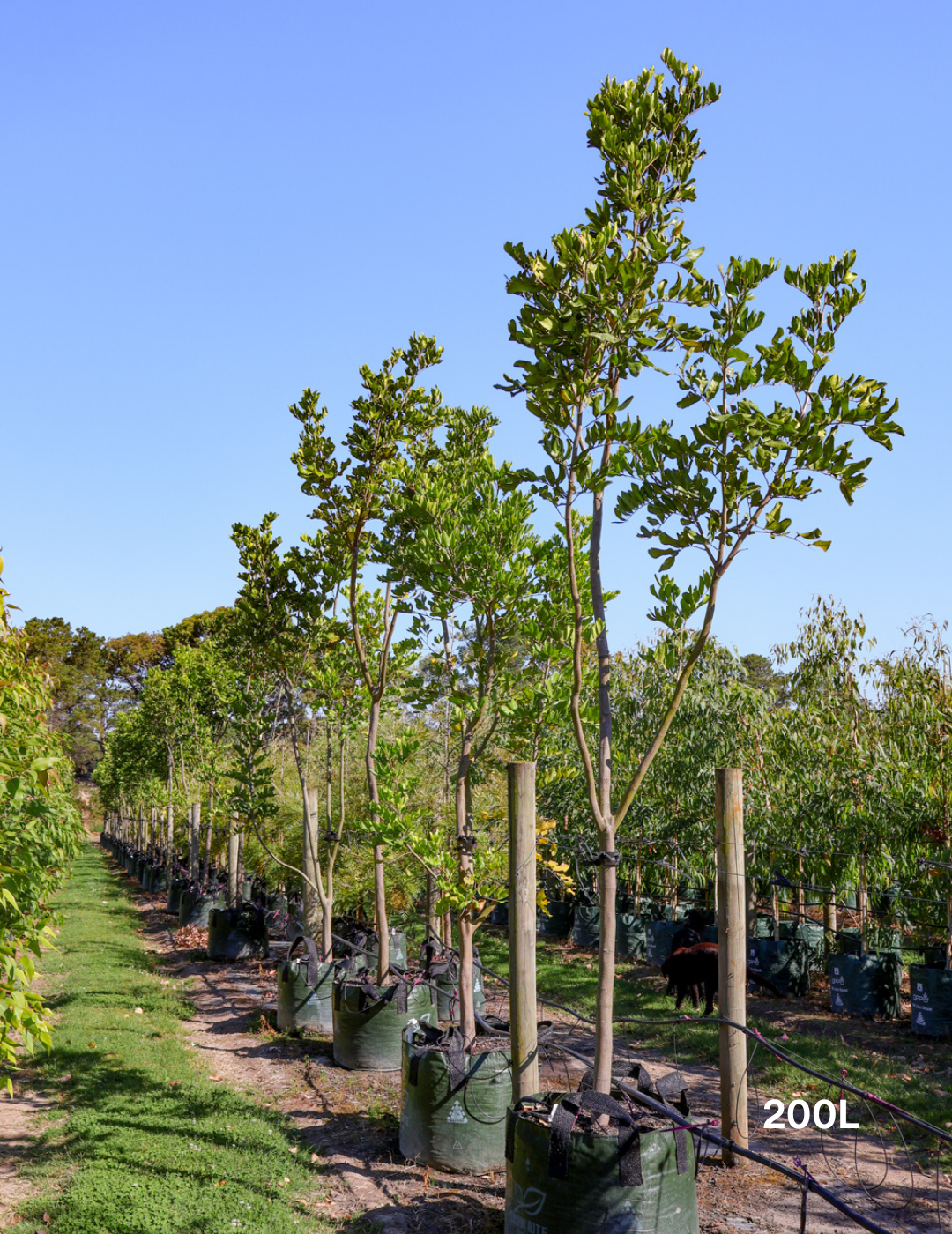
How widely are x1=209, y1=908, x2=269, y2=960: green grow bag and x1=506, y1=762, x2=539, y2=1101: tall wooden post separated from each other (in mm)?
10733

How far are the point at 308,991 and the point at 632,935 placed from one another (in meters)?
6.44

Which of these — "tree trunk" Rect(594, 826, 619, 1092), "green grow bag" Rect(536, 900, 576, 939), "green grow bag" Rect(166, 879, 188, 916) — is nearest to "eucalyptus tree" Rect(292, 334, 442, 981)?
"tree trunk" Rect(594, 826, 619, 1092)

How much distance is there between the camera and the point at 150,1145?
20.8 feet

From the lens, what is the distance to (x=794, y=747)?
40.0ft

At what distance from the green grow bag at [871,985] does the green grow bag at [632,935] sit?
163 inches

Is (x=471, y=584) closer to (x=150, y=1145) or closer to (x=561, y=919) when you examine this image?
(x=150, y=1145)

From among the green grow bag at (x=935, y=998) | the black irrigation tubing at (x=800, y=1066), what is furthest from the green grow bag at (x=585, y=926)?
the black irrigation tubing at (x=800, y=1066)

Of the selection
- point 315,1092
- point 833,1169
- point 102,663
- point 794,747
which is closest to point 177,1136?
point 315,1092

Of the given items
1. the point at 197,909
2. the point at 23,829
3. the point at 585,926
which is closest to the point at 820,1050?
the point at 585,926

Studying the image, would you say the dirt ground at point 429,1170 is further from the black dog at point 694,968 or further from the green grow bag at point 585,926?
the green grow bag at point 585,926

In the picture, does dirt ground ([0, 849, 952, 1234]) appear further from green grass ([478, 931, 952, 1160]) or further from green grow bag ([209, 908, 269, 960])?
green grow bag ([209, 908, 269, 960])

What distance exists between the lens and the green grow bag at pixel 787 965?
1188cm

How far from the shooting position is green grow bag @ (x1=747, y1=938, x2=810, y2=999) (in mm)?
11875

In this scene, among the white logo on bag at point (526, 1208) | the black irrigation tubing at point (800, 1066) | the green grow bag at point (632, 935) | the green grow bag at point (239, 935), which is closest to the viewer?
the black irrigation tubing at point (800, 1066)
